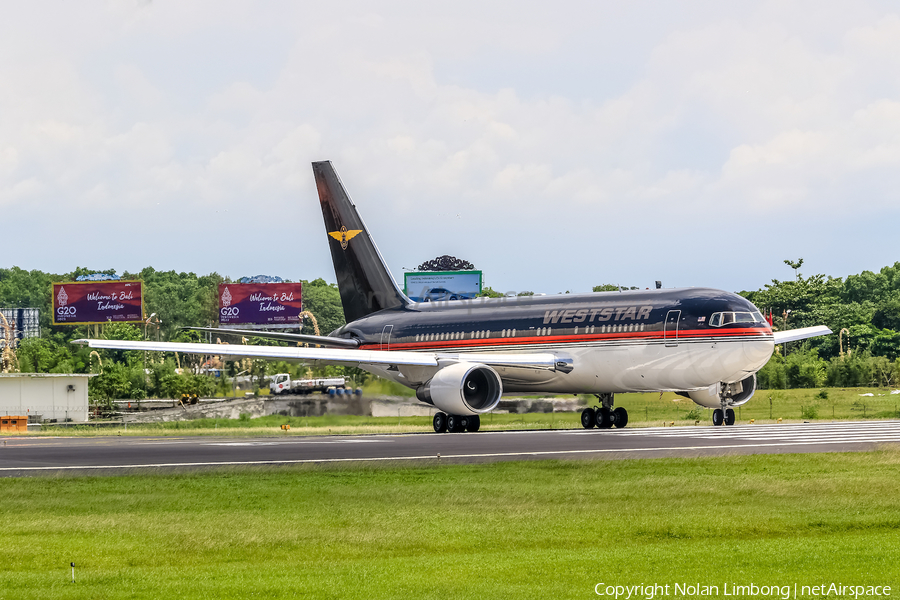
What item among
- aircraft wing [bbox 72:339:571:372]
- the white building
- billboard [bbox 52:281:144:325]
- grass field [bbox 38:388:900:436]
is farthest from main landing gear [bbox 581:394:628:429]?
billboard [bbox 52:281:144:325]

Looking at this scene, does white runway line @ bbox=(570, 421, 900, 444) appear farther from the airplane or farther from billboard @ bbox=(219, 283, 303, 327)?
billboard @ bbox=(219, 283, 303, 327)

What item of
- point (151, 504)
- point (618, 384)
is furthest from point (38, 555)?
point (618, 384)

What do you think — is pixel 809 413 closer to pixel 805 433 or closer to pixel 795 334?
pixel 795 334

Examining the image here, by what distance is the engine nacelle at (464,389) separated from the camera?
34844 mm

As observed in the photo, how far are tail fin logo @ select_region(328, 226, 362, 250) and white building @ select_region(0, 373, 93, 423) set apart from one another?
25.8 meters

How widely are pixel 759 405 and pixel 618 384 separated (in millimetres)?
18823

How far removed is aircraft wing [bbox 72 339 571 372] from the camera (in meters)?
35.6

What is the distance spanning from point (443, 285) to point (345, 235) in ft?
208

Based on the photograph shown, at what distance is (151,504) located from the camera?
15.3m

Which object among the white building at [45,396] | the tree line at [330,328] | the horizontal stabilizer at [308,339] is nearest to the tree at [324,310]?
the tree line at [330,328]

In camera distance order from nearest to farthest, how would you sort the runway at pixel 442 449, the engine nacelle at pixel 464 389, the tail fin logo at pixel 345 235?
the runway at pixel 442 449 < the engine nacelle at pixel 464 389 < the tail fin logo at pixel 345 235

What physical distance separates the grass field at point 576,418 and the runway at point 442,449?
8.04 meters

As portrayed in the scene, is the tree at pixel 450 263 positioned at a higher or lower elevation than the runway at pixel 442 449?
higher

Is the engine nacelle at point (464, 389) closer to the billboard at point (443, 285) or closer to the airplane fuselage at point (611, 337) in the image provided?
the airplane fuselage at point (611, 337)
